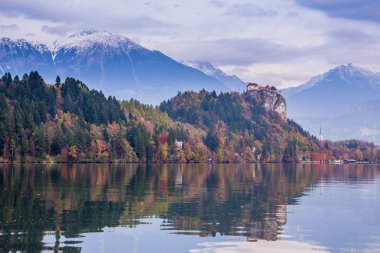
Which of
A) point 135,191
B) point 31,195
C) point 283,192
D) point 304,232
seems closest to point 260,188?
point 283,192

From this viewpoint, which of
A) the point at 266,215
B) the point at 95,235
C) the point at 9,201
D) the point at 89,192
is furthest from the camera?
the point at 89,192

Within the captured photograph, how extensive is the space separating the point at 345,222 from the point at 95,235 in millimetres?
23816

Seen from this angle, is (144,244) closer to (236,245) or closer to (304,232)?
(236,245)

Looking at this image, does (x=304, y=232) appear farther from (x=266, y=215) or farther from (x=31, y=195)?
(x=31, y=195)

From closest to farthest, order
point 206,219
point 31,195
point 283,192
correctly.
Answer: point 206,219, point 31,195, point 283,192

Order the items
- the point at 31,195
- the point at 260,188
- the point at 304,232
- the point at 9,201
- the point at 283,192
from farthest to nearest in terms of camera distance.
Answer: the point at 260,188, the point at 283,192, the point at 31,195, the point at 9,201, the point at 304,232

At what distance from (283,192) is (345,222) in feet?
103

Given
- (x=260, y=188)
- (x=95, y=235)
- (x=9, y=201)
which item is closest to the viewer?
(x=95, y=235)

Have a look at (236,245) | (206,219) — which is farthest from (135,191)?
(236,245)

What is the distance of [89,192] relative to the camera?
8412 centimetres

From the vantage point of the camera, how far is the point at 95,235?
5047 centimetres

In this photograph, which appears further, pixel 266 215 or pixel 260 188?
pixel 260 188

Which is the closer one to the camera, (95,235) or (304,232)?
(95,235)

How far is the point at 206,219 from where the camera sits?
6041 centimetres
